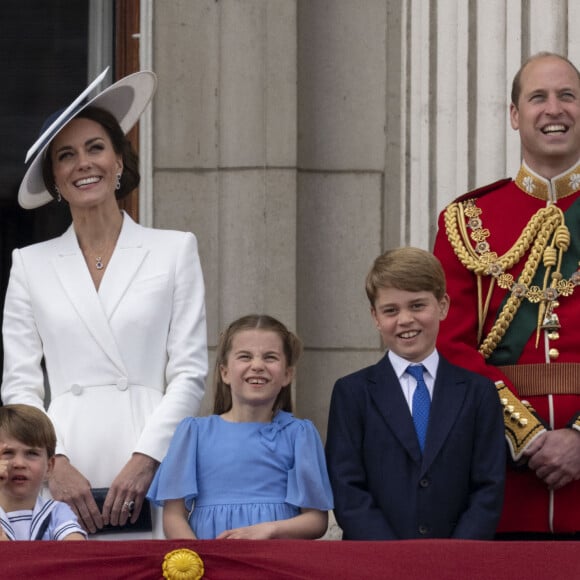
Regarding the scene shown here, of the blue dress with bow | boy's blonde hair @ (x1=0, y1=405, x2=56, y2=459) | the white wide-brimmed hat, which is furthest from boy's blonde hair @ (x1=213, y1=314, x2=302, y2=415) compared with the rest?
the white wide-brimmed hat

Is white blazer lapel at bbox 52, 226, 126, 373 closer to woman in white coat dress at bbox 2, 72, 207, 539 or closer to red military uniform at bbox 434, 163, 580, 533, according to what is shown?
woman in white coat dress at bbox 2, 72, 207, 539

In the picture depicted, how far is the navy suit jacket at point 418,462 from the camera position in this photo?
4.59m

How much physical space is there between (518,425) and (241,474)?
0.75 meters

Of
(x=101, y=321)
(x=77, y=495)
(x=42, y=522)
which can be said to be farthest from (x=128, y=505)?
(x=101, y=321)

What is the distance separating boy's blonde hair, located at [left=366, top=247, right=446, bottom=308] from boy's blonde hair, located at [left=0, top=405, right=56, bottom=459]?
0.95 meters

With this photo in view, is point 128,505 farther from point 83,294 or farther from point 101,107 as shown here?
point 101,107

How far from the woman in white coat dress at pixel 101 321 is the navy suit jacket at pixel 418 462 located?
1.64 feet

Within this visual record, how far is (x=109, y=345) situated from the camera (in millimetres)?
4922

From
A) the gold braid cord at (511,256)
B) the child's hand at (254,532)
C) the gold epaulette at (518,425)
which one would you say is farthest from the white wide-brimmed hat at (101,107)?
the gold epaulette at (518,425)

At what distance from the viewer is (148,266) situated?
5.02m

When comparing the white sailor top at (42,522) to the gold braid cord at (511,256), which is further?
the gold braid cord at (511,256)

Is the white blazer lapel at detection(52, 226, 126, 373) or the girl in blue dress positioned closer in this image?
the girl in blue dress

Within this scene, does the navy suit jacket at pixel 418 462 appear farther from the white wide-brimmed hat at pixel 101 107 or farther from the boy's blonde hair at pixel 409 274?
the white wide-brimmed hat at pixel 101 107

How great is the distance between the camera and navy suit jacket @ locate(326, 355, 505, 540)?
459cm
